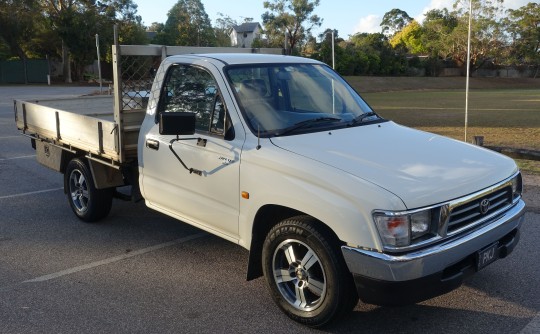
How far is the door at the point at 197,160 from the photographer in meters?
4.30

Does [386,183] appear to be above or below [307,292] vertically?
above

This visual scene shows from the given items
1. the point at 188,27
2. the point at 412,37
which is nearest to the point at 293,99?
the point at 188,27

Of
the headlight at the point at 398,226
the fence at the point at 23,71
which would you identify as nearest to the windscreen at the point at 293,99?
the headlight at the point at 398,226

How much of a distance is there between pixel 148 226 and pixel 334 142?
122 inches

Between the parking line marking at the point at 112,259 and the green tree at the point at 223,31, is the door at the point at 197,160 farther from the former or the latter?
the green tree at the point at 223,31

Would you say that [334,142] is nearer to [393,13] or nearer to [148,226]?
[148,226]

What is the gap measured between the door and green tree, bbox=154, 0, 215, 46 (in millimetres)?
52692

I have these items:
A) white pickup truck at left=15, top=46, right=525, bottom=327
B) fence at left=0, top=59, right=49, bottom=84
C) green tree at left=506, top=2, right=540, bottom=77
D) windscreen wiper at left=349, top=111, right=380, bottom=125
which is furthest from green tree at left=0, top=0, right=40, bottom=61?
green tree at left=506, top=2, right=540, bottom=77

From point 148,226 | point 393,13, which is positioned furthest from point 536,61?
point 148,226

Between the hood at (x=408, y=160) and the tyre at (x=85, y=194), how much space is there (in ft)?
9.64

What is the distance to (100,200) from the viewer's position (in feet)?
20.4

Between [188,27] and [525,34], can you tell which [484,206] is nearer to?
[188,27]

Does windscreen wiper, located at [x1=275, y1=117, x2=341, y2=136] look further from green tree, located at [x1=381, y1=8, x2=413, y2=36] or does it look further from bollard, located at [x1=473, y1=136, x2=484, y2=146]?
green tree, located at [x1=381, y1=8, x2=413, y2=36]

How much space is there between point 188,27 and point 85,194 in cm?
5502
